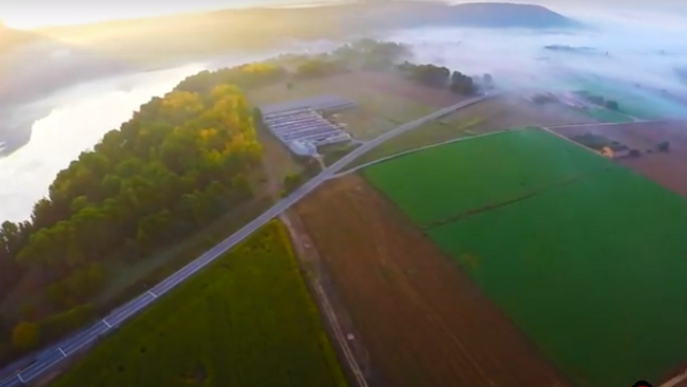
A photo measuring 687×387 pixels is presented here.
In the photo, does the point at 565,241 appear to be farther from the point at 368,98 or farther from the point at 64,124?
the point at 64,124

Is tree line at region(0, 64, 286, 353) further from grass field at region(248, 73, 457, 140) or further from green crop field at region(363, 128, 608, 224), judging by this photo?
green crop field at region(363, 128, 608, 224)

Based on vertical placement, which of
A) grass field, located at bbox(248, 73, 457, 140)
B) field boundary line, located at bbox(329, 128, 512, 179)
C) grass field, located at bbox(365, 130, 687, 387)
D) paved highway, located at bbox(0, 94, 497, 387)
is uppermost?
grass field, located at bbox(248, 73, 457, 140)

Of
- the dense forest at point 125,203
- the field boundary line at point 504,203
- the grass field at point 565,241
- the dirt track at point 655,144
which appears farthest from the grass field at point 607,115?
the dense forest at point 125,203

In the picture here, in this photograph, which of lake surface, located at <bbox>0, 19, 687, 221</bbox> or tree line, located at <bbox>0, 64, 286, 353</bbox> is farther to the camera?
lake surface, located at <bbox>0, 19, 687, 221</bbox>

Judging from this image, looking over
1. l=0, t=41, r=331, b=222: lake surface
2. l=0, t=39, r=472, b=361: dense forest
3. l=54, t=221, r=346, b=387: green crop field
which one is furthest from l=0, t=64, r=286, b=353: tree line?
l=0, t=41, r=331, b=222: lake surface

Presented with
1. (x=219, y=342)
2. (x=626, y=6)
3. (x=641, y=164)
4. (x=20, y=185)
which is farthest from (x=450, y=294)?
(x=626, y=6)

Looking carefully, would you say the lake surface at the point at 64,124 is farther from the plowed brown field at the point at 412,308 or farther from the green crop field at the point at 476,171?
the green crop field at the point at 476,171

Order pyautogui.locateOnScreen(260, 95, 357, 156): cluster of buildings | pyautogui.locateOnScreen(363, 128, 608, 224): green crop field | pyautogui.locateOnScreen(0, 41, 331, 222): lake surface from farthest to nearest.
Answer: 1. pyautogui.locateOnScreen(260, 95, 357, 156): cluster of buildings
2. pyautogui.locateOnScreen(0, 41, 331, 222): lake surface
3. pyautogui.locateOnScreen(363, 128, 608, 224): green crop field

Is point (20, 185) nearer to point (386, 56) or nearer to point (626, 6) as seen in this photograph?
point (386, 56)
